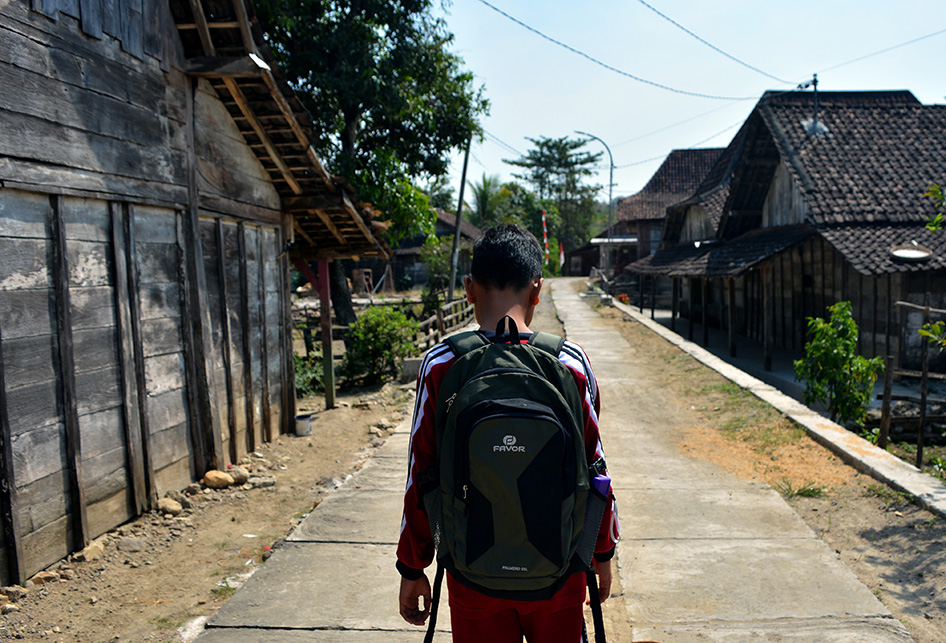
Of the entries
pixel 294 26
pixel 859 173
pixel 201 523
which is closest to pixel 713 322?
pixel 859 173

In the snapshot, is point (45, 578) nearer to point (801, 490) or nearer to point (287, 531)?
point (287, 531)

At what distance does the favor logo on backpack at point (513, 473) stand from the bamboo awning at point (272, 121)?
4.98 m

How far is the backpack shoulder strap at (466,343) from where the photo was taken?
180 cm

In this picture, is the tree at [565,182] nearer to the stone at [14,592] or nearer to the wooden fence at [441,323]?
the wooden fence at [441,323]

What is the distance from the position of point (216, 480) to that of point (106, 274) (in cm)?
211

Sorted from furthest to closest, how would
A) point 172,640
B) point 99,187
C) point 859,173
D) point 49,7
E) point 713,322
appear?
1. point 713,322
2. point 859,173
3. point 99,187
4. point 49,7
5. point 172,640

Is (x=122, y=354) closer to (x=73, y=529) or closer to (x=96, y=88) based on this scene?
(x=73, y=529)

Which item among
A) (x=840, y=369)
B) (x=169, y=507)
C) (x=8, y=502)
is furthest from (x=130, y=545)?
(x=840, y=369)

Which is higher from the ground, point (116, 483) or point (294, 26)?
point (294, 26)

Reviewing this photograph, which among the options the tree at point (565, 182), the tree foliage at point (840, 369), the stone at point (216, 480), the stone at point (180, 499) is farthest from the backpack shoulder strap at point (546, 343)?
the tree at point (565, 182)

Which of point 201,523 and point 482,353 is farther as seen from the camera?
point 201,523

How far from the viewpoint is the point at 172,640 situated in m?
3.26

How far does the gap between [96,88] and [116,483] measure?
2777 mm

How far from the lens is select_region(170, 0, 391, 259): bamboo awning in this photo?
5570 mm
